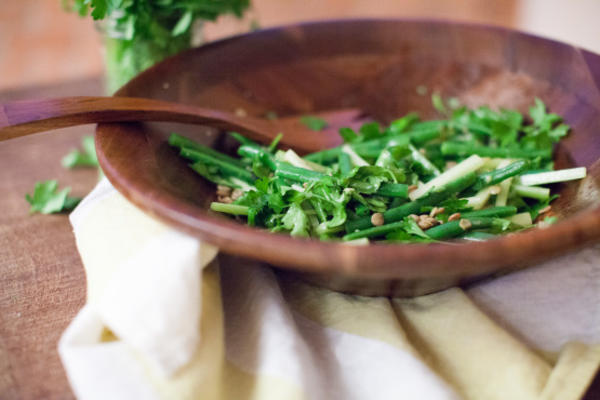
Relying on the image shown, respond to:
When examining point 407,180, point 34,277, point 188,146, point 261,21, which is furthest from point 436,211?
point 261,21

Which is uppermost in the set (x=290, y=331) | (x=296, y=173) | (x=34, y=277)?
(x=296, y=173)

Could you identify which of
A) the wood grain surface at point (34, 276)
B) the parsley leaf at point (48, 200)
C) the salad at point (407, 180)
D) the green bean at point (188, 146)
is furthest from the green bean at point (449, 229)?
the parsley leaf at point (48, 200)

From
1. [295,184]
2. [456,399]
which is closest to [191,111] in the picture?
[295,184]

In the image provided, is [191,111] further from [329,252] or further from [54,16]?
[54,16]

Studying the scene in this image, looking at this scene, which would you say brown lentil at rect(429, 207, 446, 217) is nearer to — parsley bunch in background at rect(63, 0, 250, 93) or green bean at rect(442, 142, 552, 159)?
green bean at rect(442, 142, 552, 159)

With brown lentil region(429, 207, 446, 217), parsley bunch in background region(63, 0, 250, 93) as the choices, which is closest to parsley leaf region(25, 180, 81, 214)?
parsley bunch in background region(63, 0, 250, 93)

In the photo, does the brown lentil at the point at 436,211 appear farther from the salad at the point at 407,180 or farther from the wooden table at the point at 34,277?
the wooden table at the point at 34,277

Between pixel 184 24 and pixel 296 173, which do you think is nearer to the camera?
pixel 296 173

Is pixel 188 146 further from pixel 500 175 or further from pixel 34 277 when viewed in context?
pixel 500 175
